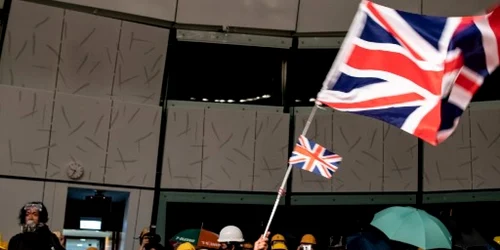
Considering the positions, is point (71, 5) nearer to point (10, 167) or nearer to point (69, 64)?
point (69, 64)

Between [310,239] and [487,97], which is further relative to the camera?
[487,97]

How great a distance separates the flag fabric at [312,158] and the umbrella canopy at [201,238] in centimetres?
202

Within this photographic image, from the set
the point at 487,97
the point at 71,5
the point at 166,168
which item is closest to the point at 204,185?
the point at 166,168

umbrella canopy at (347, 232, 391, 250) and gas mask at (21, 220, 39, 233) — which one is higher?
umbrella canopy at (347, 232, 391, 250)

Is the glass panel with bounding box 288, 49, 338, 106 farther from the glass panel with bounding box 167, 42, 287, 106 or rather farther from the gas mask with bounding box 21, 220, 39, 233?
the gas mask with bounding box 21, 220, 39, 233

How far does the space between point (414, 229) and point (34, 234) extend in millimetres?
3469

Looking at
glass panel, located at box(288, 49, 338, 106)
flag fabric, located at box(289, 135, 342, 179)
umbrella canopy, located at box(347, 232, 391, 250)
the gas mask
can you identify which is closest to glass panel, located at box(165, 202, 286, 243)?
glass panel, located at box(288, 49, 338, 106)

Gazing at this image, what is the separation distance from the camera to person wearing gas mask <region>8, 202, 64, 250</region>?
17.1 ft

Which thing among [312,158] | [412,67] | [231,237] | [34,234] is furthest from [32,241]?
[312,158]

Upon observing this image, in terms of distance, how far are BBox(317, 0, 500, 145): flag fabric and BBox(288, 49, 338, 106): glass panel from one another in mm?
7107

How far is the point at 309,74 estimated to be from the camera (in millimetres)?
12273

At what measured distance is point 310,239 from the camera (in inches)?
388

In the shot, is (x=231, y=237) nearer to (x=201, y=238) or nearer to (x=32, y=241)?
(x=201, y=238)

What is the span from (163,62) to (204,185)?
2252mm
